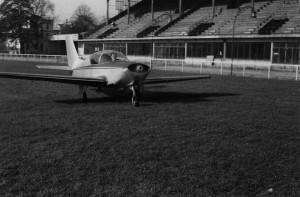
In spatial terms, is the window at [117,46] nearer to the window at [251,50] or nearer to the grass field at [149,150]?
the window at [251,50]

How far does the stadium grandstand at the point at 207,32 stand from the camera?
41531mm

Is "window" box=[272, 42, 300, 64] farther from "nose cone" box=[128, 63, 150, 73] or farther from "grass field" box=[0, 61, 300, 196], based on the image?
"nose cone" box=[128, 63, 150, 73]

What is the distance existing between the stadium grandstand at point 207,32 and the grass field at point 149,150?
2647 cm

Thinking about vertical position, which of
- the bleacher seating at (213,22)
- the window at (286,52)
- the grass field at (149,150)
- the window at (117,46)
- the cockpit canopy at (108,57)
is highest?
the bleacher seating at (213,22)

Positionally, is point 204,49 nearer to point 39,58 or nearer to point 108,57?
point 39,58

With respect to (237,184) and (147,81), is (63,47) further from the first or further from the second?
(237,184)

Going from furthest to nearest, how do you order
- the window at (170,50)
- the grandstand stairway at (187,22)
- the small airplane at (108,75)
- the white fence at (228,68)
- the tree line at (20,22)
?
the tree line at (20,22)
the window at (170,50)
the grandstand stairway at (187,22)
the white fence at (228,68)
the small airplane at (108,75)

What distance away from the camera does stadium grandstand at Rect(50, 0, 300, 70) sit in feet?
136

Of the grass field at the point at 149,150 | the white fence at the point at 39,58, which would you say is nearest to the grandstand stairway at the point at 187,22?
the white fence at the point at 39,58

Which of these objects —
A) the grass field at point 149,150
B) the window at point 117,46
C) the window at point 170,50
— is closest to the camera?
the grass field at point 149,150

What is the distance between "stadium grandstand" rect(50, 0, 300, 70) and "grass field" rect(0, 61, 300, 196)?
2647 centimetres

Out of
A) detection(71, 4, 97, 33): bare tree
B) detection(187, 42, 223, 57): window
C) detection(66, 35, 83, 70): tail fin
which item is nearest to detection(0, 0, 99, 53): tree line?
detection(71, 4, 97, 33): bare tree

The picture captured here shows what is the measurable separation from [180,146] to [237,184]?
6.36 ft

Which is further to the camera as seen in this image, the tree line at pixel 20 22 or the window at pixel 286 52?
the tree line at pixel 20 22
